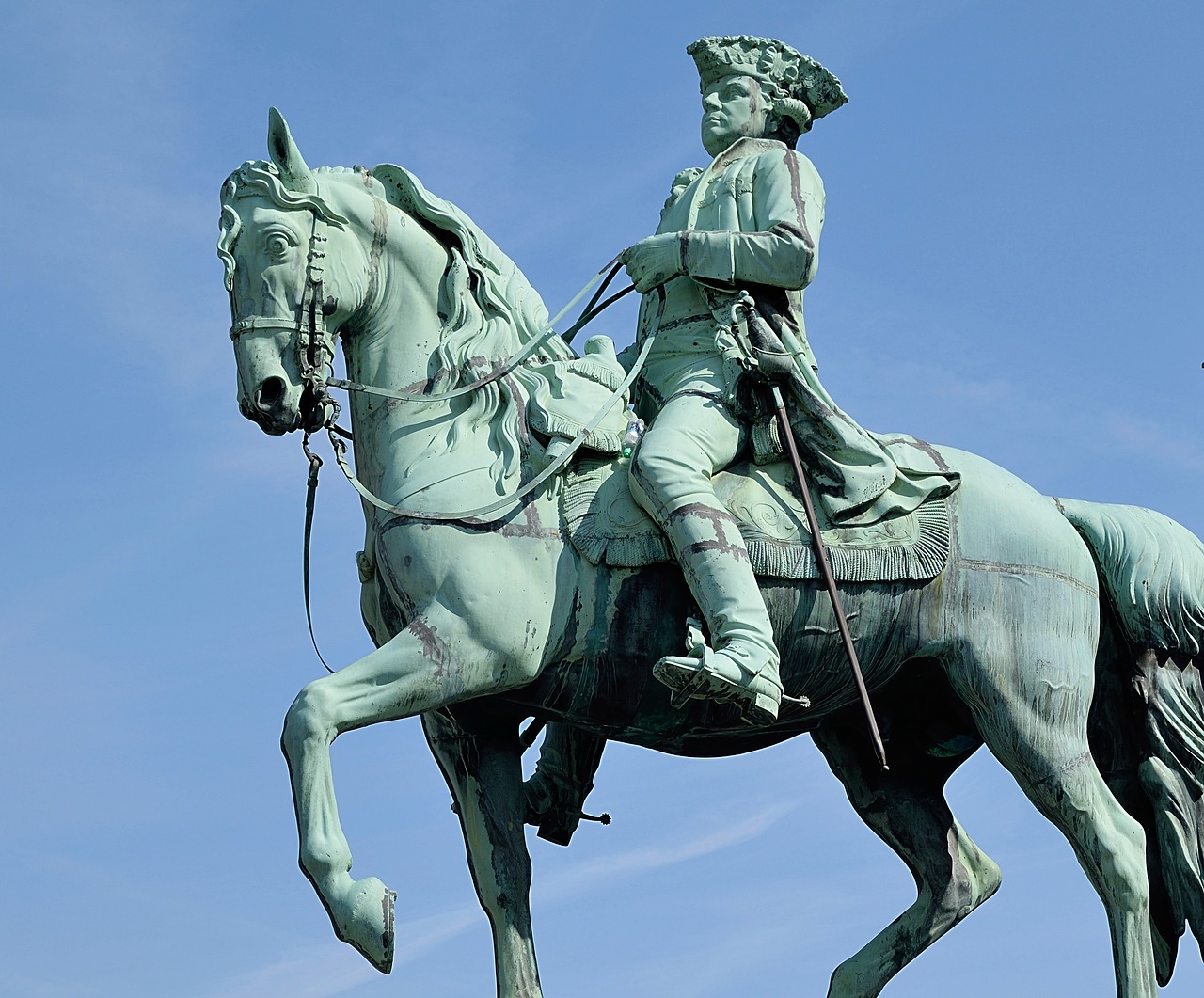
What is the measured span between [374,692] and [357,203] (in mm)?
2105

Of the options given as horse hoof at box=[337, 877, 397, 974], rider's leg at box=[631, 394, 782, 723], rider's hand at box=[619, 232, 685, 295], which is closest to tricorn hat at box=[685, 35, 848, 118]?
rider's hand at box=[619, 232, 685, 295]

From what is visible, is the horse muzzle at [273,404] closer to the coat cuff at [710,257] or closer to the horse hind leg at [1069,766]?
the coat cuff at [710,257]

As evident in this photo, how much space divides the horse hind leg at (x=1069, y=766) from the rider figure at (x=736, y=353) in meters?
0.80

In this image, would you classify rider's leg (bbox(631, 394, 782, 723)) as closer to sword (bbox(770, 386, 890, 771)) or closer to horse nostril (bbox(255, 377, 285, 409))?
sword (bbox(770, 386, 890, 771))

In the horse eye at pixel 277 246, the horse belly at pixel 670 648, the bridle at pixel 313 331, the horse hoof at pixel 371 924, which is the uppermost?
the horse eye at pixel 277 246

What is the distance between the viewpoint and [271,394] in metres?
9.86

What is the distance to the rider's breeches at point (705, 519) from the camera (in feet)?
31.1

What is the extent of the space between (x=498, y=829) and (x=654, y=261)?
96.6 inches

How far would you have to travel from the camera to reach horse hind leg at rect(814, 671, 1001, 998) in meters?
10.5

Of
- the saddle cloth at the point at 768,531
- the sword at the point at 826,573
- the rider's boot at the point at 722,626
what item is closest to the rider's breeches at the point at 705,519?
the rider's boot at the point at 722,626

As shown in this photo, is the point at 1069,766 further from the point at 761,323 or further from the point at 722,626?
the point at 761,323

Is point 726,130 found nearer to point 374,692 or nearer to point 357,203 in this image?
point 357,203

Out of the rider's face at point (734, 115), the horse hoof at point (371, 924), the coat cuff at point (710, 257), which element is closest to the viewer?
the horse hoof at point (371, 924)

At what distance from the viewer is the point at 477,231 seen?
10422 millimetres
